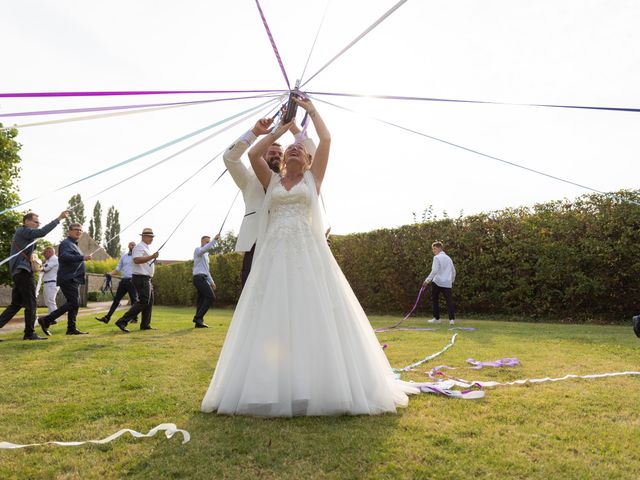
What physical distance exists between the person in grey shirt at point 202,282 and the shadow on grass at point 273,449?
7239mm

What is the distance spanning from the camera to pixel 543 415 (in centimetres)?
317

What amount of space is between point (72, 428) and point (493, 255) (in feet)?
Result: 38.9

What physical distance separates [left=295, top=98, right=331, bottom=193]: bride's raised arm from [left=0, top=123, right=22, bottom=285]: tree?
1738 cm

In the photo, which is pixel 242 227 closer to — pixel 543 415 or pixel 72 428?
pixel 72 428

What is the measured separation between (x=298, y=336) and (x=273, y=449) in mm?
912

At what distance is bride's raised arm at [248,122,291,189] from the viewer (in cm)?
401

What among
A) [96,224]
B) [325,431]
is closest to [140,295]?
[325,431]

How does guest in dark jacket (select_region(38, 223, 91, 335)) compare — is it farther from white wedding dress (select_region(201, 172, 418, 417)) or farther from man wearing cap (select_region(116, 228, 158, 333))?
white wedding dress (select_region(201, 172, 418, 417))

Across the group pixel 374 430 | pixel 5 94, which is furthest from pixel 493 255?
pixel 5 94

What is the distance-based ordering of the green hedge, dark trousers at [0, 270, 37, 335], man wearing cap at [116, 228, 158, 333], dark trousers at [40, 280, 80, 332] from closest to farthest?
1. dark trousers at [0, 270, 37, 335]
2. dark trousers at [40, 280, 80, 332]
3. man wearing cap at [116, 228, 158, 333]
4. the green hedge

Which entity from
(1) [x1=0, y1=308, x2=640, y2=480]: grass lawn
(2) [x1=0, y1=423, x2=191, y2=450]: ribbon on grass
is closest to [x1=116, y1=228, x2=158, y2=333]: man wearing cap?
(1) [x1=0, y1=308, x2=640, y2=480]: grass lawn

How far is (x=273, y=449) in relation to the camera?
256 cm

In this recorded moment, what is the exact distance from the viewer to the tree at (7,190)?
17.5 meters

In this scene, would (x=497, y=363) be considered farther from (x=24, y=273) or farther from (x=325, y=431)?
(x=24, y=273)
